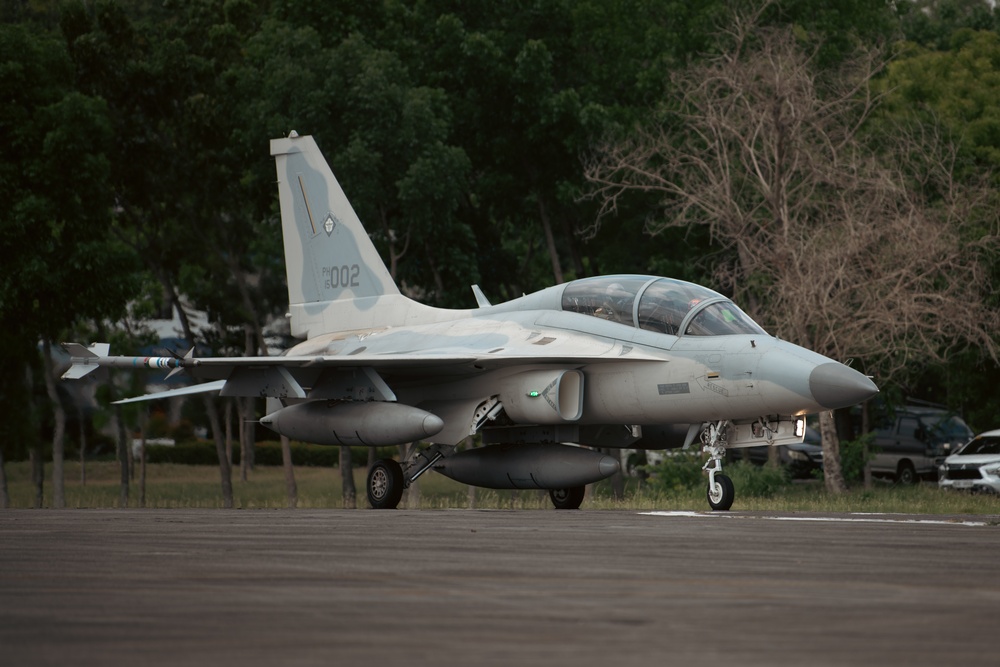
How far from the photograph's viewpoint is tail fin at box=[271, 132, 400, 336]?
75.4ft

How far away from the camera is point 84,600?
7598 millimetres

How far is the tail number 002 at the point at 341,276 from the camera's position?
23.0 m

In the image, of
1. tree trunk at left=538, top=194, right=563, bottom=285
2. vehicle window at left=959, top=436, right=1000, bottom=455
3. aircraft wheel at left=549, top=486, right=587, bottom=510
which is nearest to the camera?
aircraft wheel at left=549, top=486, right=587, bottom=510

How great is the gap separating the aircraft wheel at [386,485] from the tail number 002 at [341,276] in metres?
3.57

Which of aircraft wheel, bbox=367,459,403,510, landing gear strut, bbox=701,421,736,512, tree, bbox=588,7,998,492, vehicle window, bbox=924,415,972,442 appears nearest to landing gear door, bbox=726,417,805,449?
landing gear strut, bbox=701,421,736,512

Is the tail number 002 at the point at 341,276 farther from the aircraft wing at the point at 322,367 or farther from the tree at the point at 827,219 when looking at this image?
the tree at the point at 827,219

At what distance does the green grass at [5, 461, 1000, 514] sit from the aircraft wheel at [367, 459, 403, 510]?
315 cm

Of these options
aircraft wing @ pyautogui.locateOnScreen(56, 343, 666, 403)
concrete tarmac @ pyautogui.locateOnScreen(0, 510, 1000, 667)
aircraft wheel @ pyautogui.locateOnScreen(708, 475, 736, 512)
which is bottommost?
concrete tarmac @ pyautogui.locateOnScreen(0, 510, 1000, 667)

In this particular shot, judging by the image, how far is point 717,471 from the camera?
57.4 ft

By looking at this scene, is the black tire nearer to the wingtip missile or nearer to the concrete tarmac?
the wingtip missile

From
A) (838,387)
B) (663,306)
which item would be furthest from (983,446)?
(838,387)

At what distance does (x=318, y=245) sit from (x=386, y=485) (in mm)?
4860

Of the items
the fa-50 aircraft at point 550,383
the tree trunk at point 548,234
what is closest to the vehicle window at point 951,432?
the tree trunk at point 548,234

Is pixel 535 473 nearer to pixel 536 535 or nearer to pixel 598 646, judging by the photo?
pixel 536 535
